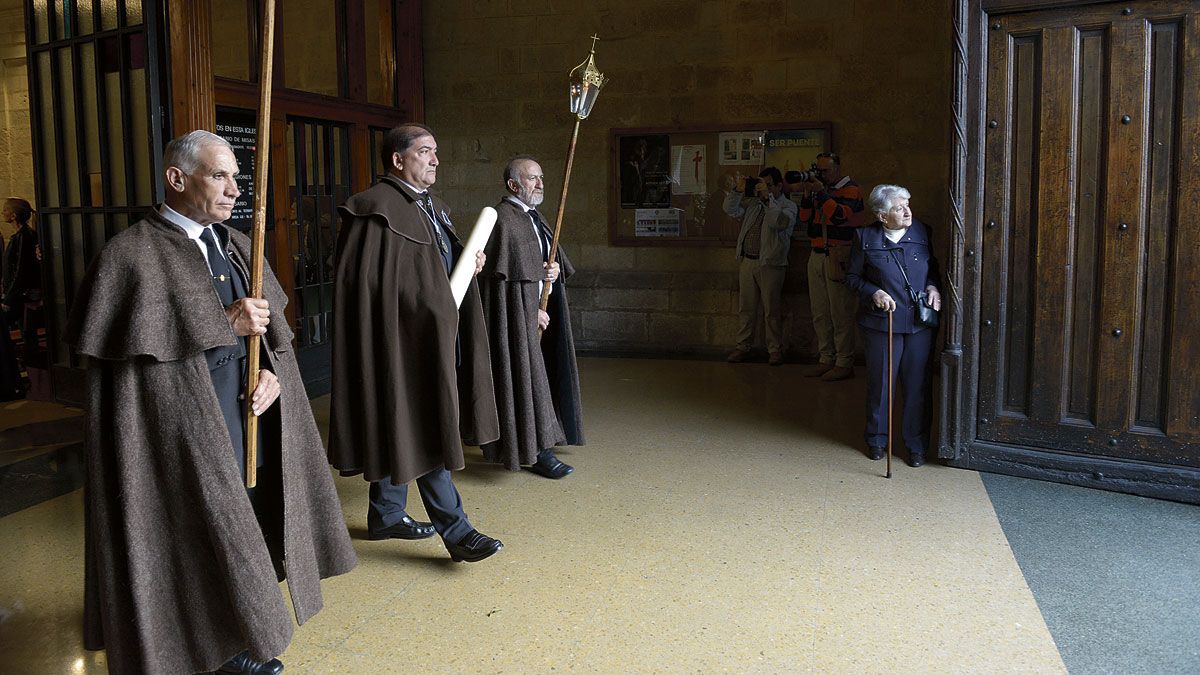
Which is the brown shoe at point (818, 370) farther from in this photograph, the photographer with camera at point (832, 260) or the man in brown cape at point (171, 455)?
the man in brown cape at point (171, 455)

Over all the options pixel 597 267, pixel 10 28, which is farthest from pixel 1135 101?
pixel 10 28

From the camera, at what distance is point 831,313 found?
734cm

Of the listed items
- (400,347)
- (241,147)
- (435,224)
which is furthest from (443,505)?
(241,147)

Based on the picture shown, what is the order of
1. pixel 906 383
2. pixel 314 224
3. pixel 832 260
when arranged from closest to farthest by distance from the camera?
pixel 906 383
pixel 314 224
pixel 832 260

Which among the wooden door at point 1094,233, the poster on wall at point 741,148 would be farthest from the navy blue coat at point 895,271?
the poster on wall at point 741,148

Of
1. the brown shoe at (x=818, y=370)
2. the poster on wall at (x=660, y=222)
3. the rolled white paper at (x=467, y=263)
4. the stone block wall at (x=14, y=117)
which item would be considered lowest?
the brown shoe at (x=818, y=370)

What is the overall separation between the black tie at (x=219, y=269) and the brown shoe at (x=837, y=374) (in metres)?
5.21

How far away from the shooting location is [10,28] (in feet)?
33.5

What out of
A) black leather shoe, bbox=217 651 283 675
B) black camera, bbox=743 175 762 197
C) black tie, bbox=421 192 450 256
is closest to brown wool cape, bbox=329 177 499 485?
black tie, bbox=421 192 450 256

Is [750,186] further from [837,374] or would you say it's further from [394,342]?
[394,342]

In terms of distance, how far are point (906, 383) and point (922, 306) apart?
417mm

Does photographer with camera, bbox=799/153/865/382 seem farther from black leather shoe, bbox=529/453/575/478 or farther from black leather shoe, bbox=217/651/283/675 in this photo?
black leather shoe, bbox=217/651/283/675

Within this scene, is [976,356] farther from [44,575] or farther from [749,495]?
[44,575]

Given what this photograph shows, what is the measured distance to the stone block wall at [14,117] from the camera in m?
10.2
